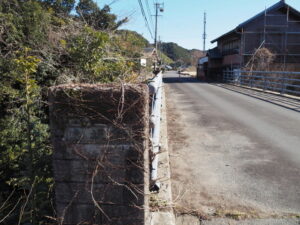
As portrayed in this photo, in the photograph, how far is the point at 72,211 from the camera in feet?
7.82

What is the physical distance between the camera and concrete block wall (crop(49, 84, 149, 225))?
2.18m

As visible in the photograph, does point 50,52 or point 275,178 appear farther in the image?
point 50,52

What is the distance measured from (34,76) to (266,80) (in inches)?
584

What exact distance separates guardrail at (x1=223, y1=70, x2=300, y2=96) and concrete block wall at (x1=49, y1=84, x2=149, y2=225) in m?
14.3

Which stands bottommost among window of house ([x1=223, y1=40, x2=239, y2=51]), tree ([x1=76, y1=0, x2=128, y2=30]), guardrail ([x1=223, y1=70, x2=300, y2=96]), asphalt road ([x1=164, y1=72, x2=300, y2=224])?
asphalt road ([x1=164, y1=72, x2=300, y2=224])

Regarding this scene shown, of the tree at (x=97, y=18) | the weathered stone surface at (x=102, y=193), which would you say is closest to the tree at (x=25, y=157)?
the weathered stone surface at (x=102, y=193)

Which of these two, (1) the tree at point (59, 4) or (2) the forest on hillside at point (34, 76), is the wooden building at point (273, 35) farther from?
(2) the forest on hillside at point (34, 76)

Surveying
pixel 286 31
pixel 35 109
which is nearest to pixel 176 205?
pixel 35 109

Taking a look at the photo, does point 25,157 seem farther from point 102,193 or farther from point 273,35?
point 273,35

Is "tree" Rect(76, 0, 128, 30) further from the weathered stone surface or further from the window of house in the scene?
the window of house

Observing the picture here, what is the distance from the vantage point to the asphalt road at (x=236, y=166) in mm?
3207

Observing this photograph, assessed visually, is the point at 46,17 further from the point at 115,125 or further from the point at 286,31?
the point at 286,31

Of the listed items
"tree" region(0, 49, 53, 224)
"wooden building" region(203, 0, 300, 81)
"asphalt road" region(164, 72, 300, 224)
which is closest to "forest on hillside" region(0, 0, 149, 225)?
"tree" region(0, 49, 53, 224)

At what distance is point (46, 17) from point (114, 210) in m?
7.78
